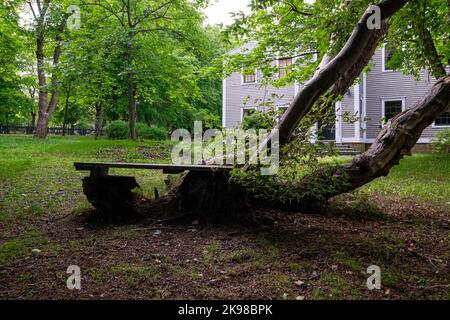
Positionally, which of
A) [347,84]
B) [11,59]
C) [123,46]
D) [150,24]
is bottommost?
[347,84]

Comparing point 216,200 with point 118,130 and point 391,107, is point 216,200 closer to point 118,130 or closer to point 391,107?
point 118,130

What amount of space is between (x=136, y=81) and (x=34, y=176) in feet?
28.8

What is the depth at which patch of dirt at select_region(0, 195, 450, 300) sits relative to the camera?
9.10ft

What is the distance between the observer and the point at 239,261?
3393 millimetres

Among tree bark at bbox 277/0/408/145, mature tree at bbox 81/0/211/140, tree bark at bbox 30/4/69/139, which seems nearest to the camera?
tree bark at bbox 277/0/408/145

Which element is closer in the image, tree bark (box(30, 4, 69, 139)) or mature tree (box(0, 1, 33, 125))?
mature tree (box(0, 1, 33, 125))

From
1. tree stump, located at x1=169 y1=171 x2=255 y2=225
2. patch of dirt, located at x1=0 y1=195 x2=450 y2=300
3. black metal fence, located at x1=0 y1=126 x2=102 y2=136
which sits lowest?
patch of dirt, located at x1=0 y1=195 x2=450 y2=300

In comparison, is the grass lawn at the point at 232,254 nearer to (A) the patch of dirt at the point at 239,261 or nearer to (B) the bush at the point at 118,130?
(A) the patch of dirt at the point at 239,261

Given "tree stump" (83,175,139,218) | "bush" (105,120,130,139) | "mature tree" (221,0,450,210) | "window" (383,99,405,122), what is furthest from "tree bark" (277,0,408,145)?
"window" (383,99,405,122)

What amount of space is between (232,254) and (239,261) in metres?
0.15

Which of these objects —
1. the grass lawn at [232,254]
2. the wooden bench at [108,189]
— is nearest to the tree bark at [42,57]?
the grass lawn at [232,254]

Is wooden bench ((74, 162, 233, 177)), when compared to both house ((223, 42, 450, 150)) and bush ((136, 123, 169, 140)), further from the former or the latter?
bush ((136, 123, 169, 140))

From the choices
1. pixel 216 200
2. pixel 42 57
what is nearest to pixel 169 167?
pixel 216 200
